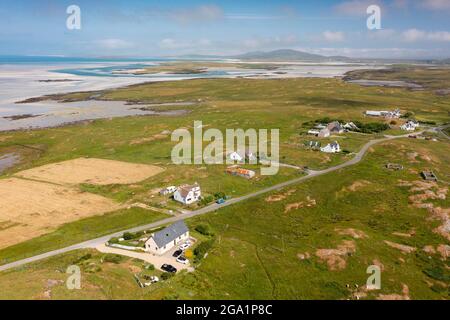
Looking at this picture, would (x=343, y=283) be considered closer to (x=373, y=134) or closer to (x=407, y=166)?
(x=407, y=166)

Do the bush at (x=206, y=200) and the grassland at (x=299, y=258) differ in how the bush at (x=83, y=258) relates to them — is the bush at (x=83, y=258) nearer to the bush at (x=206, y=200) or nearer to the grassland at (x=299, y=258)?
the grassland at (x=299, y=258)

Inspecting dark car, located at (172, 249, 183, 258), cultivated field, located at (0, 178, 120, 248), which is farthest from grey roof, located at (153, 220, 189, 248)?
cultivated field, located at (0, 178, 120, 248)

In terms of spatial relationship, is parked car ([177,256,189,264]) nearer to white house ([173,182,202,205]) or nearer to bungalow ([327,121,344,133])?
white house ([173,182,202,205])

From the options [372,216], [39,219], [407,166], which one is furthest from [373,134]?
[39,219]

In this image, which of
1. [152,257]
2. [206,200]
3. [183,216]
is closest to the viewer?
[152,257]

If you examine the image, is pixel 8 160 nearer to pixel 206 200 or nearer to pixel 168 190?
pixel 168 190

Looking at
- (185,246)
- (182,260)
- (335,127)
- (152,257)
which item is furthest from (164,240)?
(335,127)
